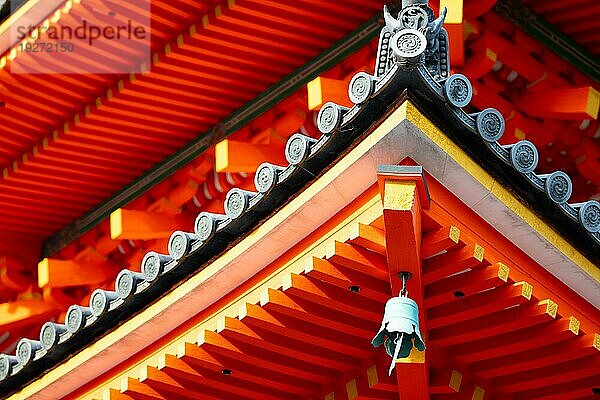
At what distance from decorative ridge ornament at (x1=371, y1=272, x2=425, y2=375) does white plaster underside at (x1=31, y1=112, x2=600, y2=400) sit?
0.70 metres

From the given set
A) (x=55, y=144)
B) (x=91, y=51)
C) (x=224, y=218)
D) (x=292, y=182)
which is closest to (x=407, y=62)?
(x=292, y=182)

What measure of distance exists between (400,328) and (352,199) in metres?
0.95

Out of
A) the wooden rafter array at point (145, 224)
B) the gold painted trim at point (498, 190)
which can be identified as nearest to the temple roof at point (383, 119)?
the gold painted trim at point (498, 190)

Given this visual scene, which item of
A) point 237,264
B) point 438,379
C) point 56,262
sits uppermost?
point 56,262

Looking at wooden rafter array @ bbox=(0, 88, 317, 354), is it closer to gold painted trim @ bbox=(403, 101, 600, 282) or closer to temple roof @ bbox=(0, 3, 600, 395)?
temple roof @ bbox=(0, 3, 600, 395)

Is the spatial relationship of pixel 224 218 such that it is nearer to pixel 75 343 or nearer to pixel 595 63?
pixel 75 343

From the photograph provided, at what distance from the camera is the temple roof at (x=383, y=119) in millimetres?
8274

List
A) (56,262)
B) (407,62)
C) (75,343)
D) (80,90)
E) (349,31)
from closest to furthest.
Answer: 1. (407,62)
2. (75,343)
3. (349,31)
4. (80,90)
5. (56,262)

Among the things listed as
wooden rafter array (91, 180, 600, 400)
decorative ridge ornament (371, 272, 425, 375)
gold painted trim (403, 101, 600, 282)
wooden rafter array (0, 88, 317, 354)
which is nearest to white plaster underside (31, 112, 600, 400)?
gold painted trim (403, 101, 600, 282)

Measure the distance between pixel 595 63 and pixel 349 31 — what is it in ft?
5.89

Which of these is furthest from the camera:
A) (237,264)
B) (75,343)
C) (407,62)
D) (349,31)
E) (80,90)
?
(80,90)

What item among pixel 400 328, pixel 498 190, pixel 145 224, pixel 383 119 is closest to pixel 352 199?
pixel 383 119

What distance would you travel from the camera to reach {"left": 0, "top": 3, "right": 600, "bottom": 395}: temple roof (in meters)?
8.27

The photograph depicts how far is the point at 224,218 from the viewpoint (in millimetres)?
9086
